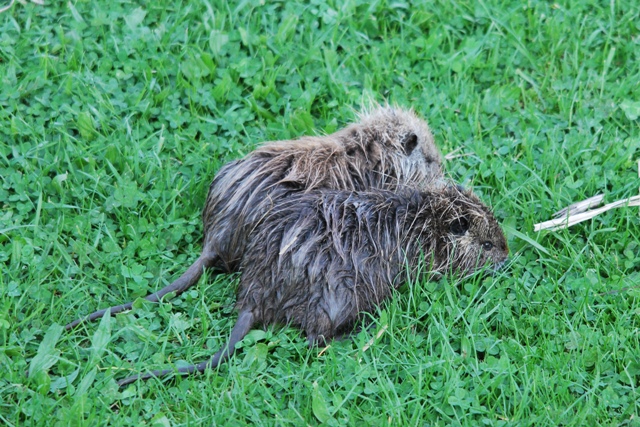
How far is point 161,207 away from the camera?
4676 mm

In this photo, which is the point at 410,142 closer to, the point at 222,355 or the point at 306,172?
the point at 306,172

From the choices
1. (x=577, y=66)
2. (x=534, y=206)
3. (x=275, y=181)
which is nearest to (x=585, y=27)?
(x=577, y=66)

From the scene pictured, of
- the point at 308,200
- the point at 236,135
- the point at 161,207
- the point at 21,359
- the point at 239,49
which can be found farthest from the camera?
the point at 239,49

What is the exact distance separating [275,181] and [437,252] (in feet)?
2.99

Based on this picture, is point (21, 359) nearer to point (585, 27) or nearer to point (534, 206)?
point (534, 206)

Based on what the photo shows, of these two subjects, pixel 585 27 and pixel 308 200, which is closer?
pixel 308 200

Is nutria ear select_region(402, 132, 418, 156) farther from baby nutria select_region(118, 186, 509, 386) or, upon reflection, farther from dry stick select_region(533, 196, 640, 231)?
dry stick select_region(533, 196, 640, 231)

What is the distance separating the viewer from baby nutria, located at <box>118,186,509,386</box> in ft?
13.1

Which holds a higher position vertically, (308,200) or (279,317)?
(308,200)

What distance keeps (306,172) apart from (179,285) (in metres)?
0.87

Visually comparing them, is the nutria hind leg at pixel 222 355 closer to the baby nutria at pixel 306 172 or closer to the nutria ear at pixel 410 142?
the baby nutria at pixel 306 172

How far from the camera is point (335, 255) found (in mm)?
4023

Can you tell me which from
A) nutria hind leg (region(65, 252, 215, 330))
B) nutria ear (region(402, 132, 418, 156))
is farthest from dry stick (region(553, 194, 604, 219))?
nutria hind leg (region(65, 252, 215, 330))

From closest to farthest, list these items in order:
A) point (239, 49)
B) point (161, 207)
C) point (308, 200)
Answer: point (308, 200), point (161, 207), point (239, 49)
